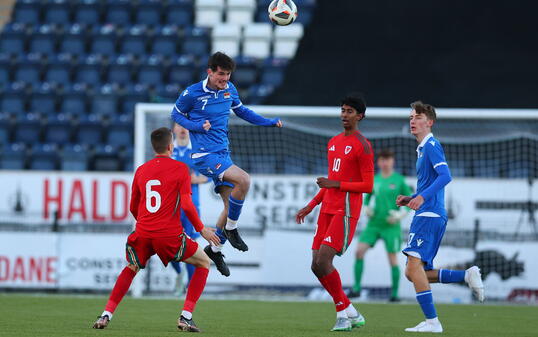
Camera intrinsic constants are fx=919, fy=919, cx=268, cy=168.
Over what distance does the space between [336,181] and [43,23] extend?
49.4 feet

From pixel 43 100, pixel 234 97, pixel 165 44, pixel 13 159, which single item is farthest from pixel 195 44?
pixel 234 97

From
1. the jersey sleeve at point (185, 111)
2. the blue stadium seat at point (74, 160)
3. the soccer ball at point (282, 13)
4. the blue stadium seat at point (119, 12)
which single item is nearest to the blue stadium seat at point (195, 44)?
the blue stadium seat at point (119, 12)

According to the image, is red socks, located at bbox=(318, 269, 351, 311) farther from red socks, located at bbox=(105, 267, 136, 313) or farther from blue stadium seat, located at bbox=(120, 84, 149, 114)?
blue stadium seat, located at bbox=(120, 84, 149, 114)

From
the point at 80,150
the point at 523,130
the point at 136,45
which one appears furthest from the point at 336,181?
the point at 136,45

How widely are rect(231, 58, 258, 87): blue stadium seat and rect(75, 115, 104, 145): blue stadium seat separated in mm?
3066

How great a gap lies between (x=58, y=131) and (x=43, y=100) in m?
1.06

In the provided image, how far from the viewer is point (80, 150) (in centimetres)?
1789

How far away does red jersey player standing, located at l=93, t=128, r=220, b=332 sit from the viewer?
752 cm

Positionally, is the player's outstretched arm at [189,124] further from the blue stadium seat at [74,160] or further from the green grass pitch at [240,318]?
the blue stadium seat at [74,160]

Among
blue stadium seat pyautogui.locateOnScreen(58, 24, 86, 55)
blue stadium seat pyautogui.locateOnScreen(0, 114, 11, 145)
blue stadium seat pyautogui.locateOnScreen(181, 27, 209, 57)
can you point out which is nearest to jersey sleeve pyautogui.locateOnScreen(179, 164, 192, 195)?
blue stadium seat pyautogui.locateOnScreen(0, 114, 11, 145)

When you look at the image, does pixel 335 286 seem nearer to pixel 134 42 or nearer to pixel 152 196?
pixel 152 196

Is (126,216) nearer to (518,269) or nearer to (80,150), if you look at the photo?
(80,150)

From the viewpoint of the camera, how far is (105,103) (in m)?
19.2

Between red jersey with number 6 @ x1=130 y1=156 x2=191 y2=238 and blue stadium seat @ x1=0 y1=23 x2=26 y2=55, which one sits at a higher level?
blue stadium seat @ x1=0 y1=23 x2=26 y2=55
